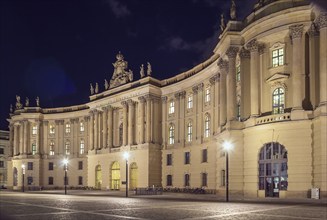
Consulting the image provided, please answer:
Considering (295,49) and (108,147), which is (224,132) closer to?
(295,49)

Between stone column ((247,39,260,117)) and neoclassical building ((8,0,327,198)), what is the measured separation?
11 centimetres

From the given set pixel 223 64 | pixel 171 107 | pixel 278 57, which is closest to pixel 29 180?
pixel 171 107

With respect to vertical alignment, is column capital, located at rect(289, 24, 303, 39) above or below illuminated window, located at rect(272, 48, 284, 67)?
above

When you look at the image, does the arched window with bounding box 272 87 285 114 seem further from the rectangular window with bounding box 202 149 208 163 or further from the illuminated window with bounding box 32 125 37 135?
the illuminated window with bounding box 32 125 37 135

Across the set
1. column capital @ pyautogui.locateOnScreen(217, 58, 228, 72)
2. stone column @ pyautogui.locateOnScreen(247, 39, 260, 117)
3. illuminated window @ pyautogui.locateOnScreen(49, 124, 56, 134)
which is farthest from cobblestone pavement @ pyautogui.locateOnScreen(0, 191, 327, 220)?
illuminated window @ pyautogui.locateOnScreen(49, 124, 56, 134)

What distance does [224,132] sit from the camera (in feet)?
158

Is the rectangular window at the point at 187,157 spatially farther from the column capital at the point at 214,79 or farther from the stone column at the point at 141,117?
the column capital at the point at 214,79

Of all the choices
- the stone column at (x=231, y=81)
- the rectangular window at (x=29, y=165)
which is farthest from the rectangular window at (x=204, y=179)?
the rectangular window at (x=29, y=165)

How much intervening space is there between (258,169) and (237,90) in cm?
1032

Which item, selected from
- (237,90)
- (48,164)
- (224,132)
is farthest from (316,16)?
(48,164)

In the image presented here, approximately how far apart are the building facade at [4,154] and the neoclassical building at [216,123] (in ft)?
77.3

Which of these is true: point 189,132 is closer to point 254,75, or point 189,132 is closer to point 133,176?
point 133,176

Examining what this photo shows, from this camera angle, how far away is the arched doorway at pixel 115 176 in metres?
77.7

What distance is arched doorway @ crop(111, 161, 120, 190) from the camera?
77.7m
